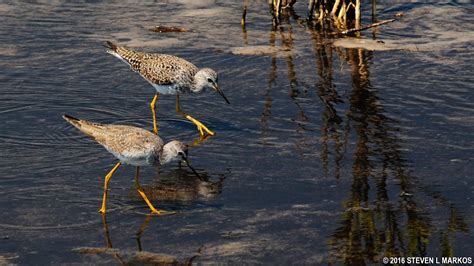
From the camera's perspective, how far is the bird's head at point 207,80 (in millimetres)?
12992

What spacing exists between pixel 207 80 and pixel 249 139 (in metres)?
1.12

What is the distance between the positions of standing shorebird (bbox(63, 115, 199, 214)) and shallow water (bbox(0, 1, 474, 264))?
0.33m

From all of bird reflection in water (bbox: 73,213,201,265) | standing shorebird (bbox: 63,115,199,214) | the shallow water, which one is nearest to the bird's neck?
the shallow water

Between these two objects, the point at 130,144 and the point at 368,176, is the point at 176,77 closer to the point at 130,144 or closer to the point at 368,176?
the point at 130,144

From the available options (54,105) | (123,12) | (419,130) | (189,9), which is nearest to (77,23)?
(123,12)

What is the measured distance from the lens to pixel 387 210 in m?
10.1

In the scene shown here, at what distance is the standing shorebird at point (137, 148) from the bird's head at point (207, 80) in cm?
237

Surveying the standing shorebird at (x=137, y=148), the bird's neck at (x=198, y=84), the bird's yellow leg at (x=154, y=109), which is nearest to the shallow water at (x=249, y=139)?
the bird's yellow leg at (x=154, y=109)

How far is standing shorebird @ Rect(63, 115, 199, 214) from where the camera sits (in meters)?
10.4

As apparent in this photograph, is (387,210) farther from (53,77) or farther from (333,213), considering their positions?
(53,77)

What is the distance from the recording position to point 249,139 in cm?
1247

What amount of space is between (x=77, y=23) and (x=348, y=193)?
8.07m

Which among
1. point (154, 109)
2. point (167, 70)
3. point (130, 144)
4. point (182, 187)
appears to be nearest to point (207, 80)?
point (167, 70)

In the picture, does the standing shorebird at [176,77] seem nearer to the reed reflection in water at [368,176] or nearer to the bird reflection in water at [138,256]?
the reed reflection in water at [368,176]
